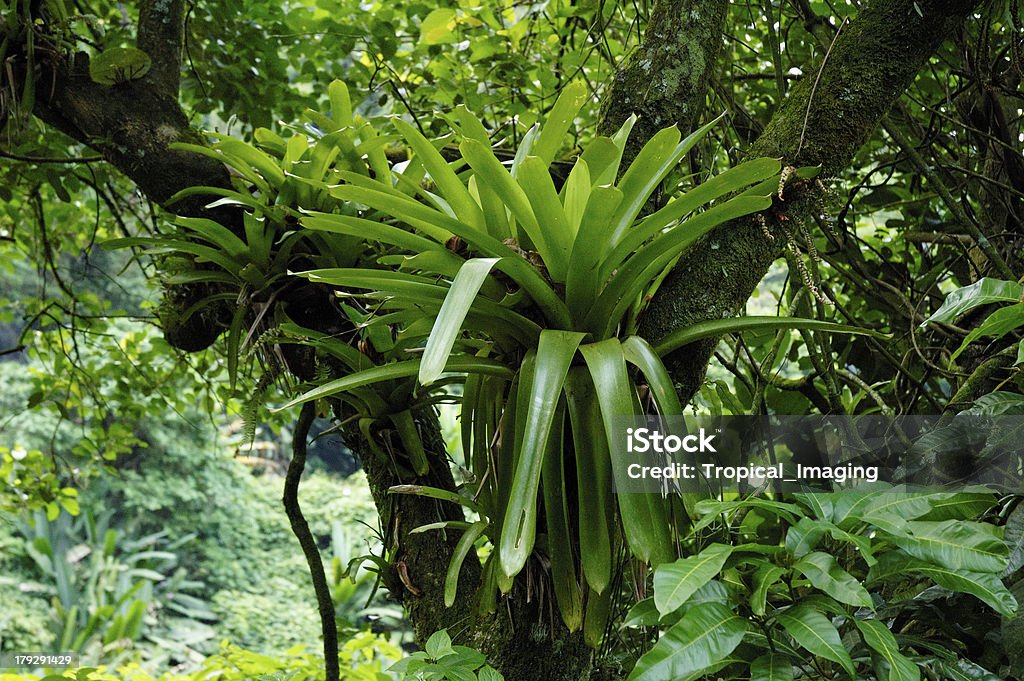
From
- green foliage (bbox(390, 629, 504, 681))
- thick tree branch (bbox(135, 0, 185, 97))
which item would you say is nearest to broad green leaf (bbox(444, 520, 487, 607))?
green foliage (bbox(390, 629, 504, 681))

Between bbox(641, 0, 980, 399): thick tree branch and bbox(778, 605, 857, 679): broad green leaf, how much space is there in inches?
11.0

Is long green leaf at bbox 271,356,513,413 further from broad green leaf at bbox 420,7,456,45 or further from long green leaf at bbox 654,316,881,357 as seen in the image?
broad green leaf at bbox 420,7,456,45

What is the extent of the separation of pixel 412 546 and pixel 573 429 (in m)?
0.40

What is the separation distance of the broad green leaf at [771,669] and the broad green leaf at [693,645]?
5 centimetres

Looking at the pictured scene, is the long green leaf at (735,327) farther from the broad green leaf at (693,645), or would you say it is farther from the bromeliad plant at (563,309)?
the broad green leaf at (693,645)

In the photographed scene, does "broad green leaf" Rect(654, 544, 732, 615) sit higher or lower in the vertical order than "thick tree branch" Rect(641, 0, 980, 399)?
lower

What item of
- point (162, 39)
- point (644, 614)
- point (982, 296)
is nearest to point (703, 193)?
point (982, 296)

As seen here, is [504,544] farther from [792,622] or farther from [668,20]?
[668,20]

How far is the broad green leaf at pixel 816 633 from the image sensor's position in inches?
24.7

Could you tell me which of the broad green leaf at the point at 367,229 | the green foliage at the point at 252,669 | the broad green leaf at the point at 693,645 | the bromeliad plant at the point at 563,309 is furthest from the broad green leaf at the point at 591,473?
the green foliage at the point at 252,669

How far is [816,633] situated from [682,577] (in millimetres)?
133

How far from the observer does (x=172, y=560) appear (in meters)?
8.73

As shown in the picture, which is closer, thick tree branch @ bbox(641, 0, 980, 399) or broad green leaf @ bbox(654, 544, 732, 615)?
broad green leaf @ bbox(654, 544, 732, 615)

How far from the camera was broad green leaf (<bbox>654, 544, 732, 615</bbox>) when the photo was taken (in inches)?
23.9
